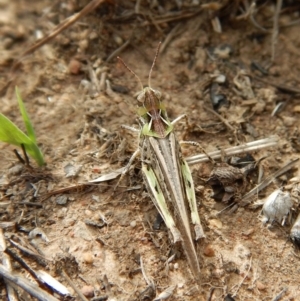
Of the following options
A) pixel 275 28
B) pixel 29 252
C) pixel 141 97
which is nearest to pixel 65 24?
pixel 141 97

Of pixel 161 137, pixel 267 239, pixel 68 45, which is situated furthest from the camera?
pixel 68 45

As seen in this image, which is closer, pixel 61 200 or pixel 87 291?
pixel 87 291

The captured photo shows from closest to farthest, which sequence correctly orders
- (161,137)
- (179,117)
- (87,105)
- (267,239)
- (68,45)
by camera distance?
(267,239)
(161,137)
(179,117)
(87,105)
(68,45)

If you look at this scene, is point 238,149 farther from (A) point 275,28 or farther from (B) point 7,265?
(B) point 7,265

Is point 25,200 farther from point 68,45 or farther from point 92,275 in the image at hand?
point 68,45

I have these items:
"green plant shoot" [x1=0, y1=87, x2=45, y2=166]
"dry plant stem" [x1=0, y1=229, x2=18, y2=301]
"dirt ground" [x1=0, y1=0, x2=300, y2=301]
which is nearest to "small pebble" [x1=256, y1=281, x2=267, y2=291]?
"dirt ground" [x1=0, y1=0, x2=300, y2=301]

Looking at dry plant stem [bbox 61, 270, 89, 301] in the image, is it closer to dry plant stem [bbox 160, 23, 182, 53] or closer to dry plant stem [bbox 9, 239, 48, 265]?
dry plant stem [bbox 9, 239, 48, 265]

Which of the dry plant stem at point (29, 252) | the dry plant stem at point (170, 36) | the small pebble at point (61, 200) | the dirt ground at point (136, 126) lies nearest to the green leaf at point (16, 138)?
the dirt ground at point (136, 126)

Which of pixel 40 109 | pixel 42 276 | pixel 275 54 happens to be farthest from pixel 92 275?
pixel 275 54
